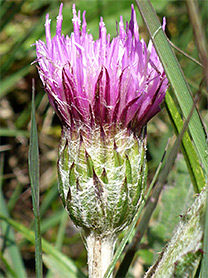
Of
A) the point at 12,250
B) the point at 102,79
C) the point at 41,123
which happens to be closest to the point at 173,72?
the point at 102,79

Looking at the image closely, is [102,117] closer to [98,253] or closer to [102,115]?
[102,115]

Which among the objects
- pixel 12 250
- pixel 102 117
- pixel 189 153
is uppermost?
pixel 102 117

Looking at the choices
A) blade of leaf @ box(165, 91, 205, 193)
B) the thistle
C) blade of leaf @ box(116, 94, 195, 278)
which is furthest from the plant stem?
blade of leaf @ box(165, 91, 205, 193)

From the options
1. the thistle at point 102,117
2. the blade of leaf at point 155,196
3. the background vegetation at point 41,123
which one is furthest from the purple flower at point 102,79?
the background vegetation at point 41,123

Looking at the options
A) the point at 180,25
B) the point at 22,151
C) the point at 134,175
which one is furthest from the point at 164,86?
the point at 180,25

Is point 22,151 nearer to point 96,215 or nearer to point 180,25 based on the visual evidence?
point 180,25

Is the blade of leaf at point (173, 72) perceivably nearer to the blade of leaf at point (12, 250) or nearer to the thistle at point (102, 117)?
the thistle at point (102, 117)
